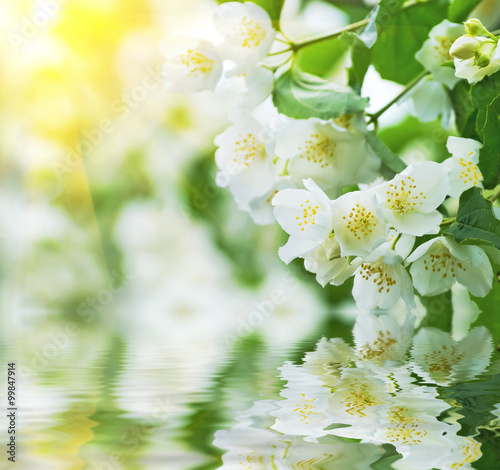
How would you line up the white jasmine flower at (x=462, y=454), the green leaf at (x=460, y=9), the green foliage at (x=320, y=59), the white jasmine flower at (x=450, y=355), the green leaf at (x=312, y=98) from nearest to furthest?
the white jasmine flower at (x=462, y=454) < the white jasmine flower at (x=450, y=355) < the green leaf at (x=312, y=98) < the green leaf at (x=460, y=9) < the green foliage at (x=320, y=59)

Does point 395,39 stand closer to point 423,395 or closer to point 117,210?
point 423,395

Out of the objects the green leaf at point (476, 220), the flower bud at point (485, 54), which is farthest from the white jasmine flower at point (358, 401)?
the flower bud at point (485, 54)

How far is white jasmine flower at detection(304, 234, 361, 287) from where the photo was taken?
1.18 ft

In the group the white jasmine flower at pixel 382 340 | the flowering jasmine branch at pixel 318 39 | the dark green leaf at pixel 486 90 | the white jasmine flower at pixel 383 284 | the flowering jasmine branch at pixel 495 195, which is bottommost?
the white jasmine flower at pixel 382 340

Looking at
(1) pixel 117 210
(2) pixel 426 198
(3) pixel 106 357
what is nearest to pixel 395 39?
(2) pixel 426 198

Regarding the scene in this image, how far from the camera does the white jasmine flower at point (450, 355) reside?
0.34 metres

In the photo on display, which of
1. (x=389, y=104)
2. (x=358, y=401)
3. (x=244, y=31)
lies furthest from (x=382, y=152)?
(x=358, y=401)

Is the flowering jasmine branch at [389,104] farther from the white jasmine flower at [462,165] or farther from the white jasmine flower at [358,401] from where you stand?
the white jasmine flower at [358,401]

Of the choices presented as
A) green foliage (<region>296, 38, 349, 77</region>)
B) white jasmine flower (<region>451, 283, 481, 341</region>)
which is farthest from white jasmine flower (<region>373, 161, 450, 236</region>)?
green foliage (<region>296, 38, 349, 77</region>)

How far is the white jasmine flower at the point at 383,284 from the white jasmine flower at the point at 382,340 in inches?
1.4

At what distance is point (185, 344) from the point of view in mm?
585

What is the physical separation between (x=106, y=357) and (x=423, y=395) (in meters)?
0.28

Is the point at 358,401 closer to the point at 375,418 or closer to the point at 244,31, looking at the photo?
the point at 375,418

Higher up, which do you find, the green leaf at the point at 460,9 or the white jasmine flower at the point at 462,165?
the green leaf at the point at 460,9
